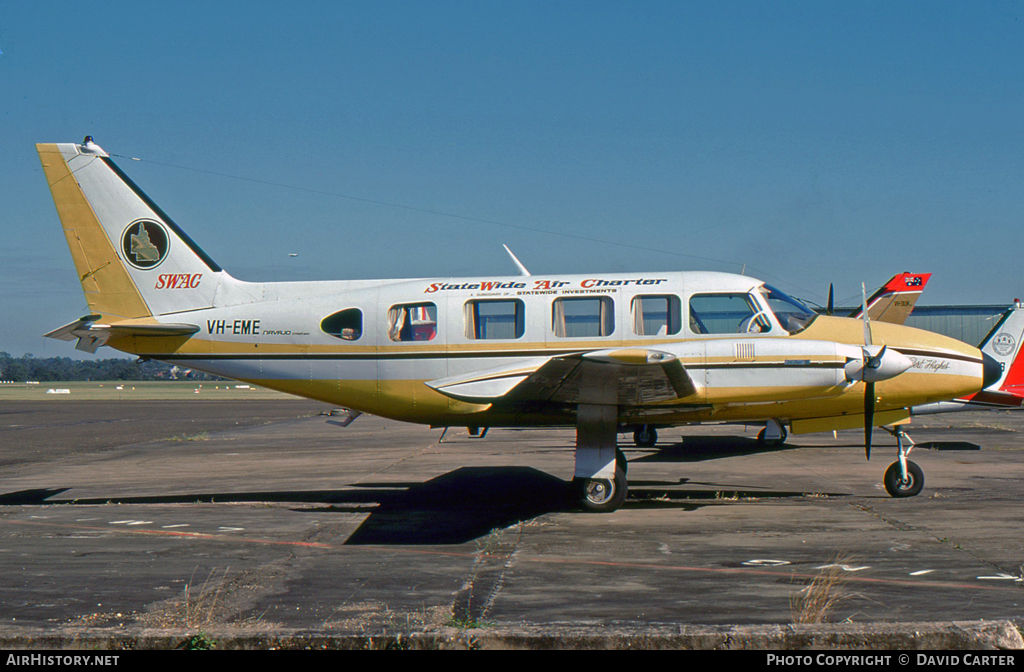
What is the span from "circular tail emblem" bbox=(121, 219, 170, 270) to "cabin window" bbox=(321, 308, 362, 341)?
341 cm

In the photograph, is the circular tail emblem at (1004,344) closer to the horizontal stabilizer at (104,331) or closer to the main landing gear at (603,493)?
the main landing gear at (603,493)

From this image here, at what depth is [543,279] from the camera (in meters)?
12.1

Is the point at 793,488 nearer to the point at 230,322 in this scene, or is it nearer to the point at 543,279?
the point at 543,279

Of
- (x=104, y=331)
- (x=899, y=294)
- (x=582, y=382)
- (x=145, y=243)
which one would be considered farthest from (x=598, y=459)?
(x=899, y=294)

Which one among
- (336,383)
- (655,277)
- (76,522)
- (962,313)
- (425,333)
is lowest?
(76,522)

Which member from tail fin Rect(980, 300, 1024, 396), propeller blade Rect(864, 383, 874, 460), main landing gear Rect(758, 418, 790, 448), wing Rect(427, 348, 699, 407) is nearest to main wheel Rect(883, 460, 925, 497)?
propeller blade Rect(864, 383, 874, 460)

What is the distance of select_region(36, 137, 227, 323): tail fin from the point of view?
13.0m

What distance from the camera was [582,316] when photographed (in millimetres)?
11633

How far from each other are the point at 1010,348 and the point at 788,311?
1234cm

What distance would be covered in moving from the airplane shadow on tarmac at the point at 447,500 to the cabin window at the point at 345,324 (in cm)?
277

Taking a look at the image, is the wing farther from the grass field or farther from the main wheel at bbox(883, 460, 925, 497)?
the grass field

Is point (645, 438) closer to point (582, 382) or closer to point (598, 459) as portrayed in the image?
point (598, 459)

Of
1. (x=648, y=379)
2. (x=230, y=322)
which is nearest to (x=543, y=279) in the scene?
(x=648, y=379)

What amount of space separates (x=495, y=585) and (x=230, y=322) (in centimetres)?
740
